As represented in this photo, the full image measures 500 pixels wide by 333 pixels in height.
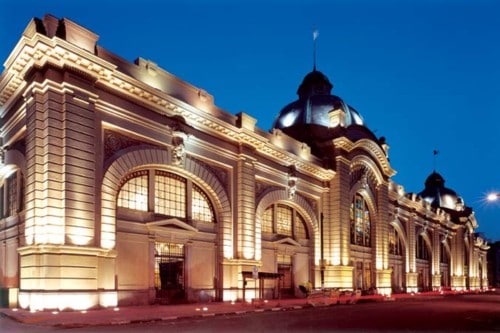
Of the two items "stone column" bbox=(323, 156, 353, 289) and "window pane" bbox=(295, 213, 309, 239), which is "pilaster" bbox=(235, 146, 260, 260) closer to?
"window pane" bbox=(295, 213, 309, 239)

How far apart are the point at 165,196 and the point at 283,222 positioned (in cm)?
1366

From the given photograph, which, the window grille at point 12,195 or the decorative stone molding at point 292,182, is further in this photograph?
the decorative stone molding at point 292,182

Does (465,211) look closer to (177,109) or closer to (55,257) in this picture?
(177,109)

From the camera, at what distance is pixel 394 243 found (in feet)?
201

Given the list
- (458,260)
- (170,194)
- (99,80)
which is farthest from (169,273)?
(458,260)

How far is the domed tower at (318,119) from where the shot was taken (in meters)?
47.8

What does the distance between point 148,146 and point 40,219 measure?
746cm

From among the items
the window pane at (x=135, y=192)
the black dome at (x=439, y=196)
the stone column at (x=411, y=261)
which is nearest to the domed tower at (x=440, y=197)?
the black dome at (x=439, y=196)

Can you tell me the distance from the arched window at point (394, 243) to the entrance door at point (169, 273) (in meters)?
36.1

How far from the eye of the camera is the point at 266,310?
2572cm

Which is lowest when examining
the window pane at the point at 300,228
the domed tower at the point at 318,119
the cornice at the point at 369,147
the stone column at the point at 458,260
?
the stone column at the point at 458,260


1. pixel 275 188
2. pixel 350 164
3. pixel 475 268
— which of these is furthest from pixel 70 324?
pixel 475 268

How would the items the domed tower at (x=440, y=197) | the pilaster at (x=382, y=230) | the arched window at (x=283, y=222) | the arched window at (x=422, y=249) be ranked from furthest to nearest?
the domed tower at (x=440, y=197) → the arched window at (x=422, y=249) → the pilaster at (x=382, y=230) → the arched window at (x=283, y=222)

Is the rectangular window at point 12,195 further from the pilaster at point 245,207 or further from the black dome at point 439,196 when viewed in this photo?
the black dome at point 439,196
